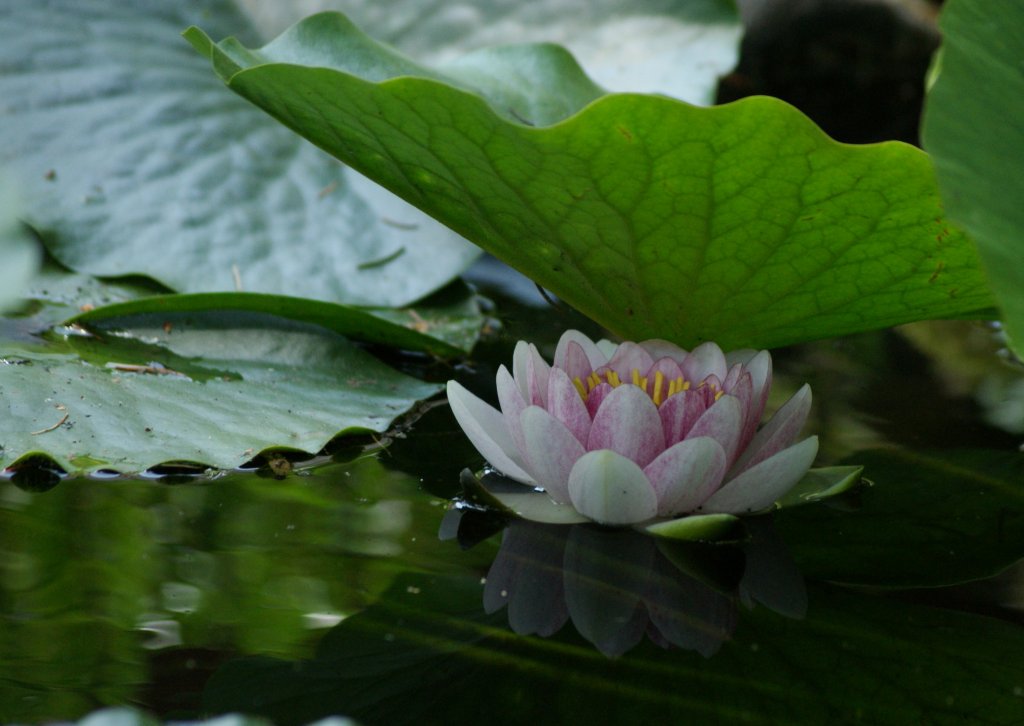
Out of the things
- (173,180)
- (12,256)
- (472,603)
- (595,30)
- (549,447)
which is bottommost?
(472,603)

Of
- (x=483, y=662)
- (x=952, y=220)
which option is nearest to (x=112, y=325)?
(x=483, y=662)

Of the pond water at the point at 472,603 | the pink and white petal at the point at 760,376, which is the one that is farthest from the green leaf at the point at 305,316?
the pink and white petal at the point at 760,376

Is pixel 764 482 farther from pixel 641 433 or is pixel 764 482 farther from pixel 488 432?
pixel 488 432

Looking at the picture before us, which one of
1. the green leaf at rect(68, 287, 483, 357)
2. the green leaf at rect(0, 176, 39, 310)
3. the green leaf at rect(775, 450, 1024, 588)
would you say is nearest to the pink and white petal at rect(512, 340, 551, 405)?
the green leaf at rect(775, 450, 1024, 588)

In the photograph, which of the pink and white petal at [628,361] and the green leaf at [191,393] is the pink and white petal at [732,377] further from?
the green leaf at [191,393]

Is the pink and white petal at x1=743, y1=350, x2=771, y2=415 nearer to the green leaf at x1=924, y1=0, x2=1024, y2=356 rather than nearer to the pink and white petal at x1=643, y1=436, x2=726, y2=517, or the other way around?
the pink and white petal at x1=643, y1=436, x2=726, y2=517

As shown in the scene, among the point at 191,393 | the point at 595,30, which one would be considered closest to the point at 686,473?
the point at 191,393
